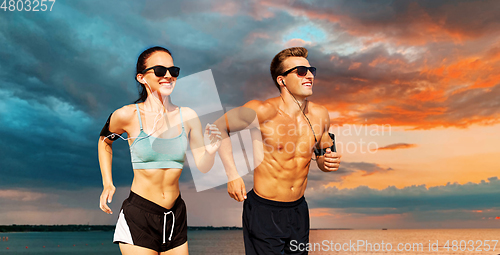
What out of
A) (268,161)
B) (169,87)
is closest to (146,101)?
(169,87)

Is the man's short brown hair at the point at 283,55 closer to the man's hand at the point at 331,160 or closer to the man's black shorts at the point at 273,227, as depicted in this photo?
the man's hand at the point at 331,160

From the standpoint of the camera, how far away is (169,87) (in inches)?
204

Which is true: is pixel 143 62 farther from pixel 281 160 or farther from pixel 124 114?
pixel 281 160

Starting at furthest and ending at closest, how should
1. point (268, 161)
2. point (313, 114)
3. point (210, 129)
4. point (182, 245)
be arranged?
point (313, 114) < point (268, 161) < point (182, 245) < point (210, 129)

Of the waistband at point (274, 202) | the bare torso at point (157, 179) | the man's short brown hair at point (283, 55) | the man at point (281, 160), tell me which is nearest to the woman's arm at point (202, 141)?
the bare torso at point (157, 179)

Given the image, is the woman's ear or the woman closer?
the woman

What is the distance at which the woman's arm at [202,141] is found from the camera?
188 inches

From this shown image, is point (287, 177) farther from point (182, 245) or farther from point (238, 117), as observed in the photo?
point (182, 245)

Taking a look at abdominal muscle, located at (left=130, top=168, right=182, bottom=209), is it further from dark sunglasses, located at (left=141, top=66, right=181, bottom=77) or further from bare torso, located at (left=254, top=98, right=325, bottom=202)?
bare torso, located at (left=254, top=98, right=325, bottom=202)

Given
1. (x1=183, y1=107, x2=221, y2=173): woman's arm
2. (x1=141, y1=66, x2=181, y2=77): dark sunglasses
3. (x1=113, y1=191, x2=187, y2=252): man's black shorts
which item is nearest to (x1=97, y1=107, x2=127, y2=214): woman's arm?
(x1=113, y1=191, x2=187, y2=252): man's black shorts

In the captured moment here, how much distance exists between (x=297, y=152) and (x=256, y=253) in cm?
173

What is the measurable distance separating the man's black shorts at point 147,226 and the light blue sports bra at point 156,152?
1.64 feet

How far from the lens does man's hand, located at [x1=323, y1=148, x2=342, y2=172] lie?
5.48 metres

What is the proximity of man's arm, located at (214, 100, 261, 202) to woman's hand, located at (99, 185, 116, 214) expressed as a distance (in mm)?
1617
